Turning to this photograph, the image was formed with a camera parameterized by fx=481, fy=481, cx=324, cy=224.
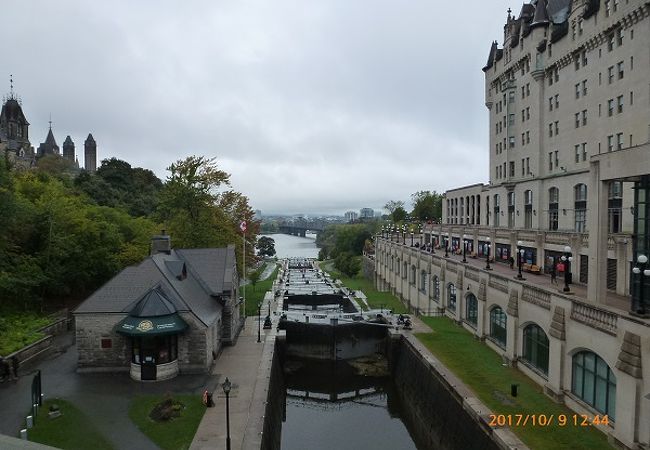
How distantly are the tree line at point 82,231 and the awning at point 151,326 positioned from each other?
40.1 ft

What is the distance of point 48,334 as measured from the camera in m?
31.6

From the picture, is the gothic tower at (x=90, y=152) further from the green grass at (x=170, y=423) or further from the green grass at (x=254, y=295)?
the green grass at (x=170, y=423)

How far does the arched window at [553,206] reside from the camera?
151 ft

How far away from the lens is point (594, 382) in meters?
18.9

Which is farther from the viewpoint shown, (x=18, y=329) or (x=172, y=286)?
(x=18, y=329)

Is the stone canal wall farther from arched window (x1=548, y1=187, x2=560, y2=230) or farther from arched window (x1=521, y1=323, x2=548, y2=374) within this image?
arched window (x1=548, y1=187, x2=560, y2=230)

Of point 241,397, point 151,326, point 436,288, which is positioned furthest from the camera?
point 436,288

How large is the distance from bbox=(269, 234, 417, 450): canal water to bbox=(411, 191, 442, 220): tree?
93.9m

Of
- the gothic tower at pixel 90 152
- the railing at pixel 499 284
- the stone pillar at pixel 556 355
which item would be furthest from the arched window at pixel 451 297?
the gothic tower at pixel 90 152

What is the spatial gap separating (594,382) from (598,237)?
602 cm

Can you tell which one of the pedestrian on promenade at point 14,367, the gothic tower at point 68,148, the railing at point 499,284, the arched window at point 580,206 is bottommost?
the pedestrian on promenade at point 14,367

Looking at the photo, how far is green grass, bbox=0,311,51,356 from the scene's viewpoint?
86.5 ft

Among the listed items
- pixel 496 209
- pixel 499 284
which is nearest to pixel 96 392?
pixel 499 284

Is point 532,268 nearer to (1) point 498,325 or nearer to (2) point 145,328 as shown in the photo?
(1) point 498,325
